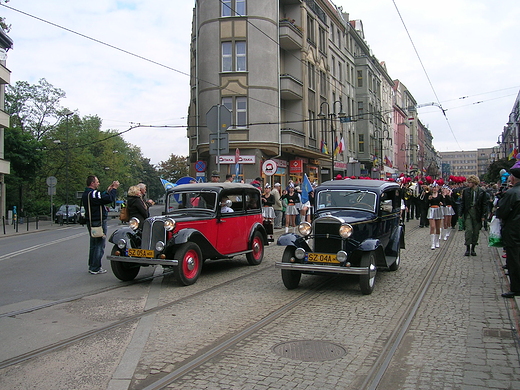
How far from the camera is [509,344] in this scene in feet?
17.4

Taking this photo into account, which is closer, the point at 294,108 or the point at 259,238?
the point at 259,238

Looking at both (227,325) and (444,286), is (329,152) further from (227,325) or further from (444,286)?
(227,325)

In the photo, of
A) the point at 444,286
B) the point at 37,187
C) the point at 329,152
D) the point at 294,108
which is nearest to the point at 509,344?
the point at 444,286

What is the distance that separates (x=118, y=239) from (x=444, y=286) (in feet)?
19.4

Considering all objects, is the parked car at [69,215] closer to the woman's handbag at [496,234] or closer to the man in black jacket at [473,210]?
the man in black jacket at [473,210]

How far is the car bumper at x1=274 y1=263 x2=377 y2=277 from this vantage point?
748 centimetres

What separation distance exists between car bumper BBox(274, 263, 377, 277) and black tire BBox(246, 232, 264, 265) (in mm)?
3134

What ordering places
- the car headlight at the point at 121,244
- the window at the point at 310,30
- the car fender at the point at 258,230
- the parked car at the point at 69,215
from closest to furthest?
1. the car headlight at the point at 121,244
2. the car fender at the point at 258,230
3. the window at the point at 310,30
4. the parked car at the point at 69,215

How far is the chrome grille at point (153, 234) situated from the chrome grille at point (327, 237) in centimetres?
270

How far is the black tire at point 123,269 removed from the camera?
9008 mm

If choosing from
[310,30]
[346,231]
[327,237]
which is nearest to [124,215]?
[327,237]

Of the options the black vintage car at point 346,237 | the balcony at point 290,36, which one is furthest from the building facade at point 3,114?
the black vintage car at point 346,237

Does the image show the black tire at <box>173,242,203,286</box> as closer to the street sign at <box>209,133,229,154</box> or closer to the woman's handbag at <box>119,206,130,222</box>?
the woman's handbag at <box>119,206,130,222</box>

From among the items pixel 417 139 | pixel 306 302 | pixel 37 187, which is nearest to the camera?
pixel 306 302
